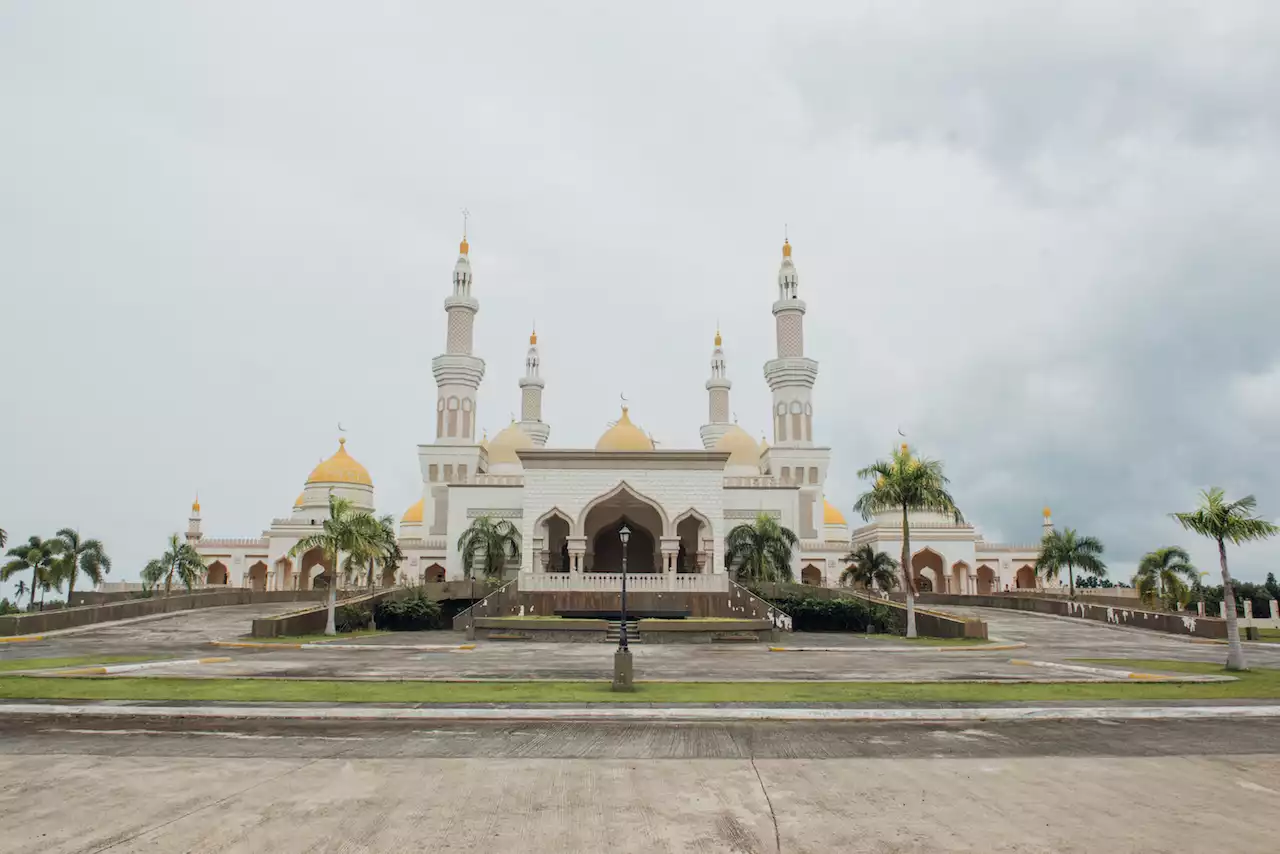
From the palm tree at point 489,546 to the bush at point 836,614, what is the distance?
17276 millimetres

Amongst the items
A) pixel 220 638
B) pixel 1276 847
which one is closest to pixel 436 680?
pixel 1276 847

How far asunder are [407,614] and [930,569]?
134 feet

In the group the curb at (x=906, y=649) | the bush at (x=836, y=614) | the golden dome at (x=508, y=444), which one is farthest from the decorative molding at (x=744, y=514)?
the curb at (x=906, y=649)

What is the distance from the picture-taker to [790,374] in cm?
5872

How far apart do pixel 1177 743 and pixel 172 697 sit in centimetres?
1479

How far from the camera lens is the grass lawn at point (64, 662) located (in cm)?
1867

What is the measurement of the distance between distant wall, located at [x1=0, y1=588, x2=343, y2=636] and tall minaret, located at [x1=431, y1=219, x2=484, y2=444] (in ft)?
47.3

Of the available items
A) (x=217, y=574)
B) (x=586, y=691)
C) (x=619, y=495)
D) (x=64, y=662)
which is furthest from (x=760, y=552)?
(x=217, y=574)

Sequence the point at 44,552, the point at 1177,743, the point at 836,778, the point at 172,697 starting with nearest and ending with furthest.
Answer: the point at 836,778 < the point at 1177,743 < the point at 172,697 < the point at 44,552

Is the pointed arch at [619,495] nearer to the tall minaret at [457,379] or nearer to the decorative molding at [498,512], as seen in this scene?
the decorative molding at [498,512]

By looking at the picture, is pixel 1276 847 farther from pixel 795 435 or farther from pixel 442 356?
pixel 442 356

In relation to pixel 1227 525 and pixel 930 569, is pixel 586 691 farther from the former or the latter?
pixel 930 569

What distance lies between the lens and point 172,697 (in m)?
13.6

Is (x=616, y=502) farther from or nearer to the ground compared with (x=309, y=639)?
farther from the ground
